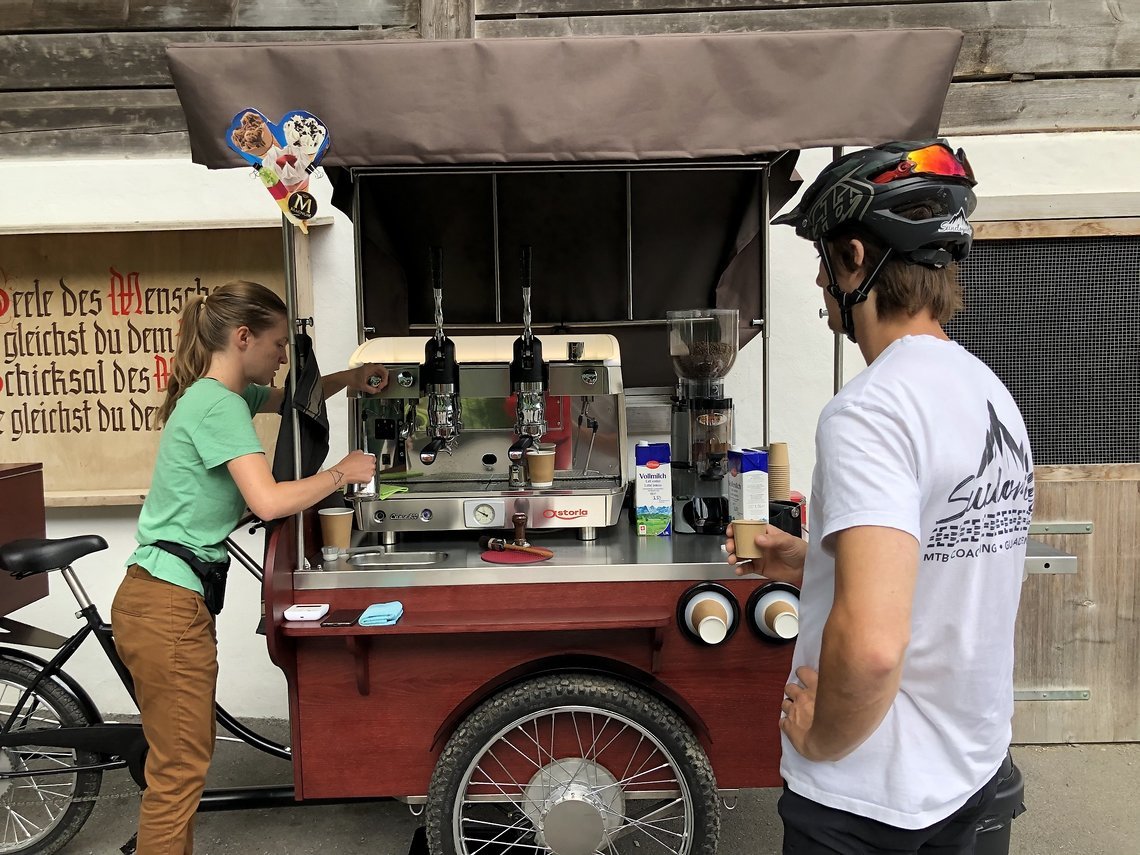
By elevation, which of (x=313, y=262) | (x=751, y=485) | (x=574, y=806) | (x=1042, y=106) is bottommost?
(x=574, y=806)

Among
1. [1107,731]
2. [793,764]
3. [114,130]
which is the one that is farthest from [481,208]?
[1107,731]

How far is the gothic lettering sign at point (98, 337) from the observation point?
13.3 ft

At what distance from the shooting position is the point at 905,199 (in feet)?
4.73

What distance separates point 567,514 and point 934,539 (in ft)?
5.26

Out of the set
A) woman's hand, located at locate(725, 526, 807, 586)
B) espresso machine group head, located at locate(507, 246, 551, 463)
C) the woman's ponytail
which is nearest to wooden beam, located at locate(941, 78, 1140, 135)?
espresso machine group head, located at locate(507, 246, 551, 463)

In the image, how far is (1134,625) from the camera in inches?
156

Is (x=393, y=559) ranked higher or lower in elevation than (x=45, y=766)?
higher

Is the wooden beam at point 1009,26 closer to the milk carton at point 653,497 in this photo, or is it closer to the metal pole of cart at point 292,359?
the metal pole of cart at point 292,359

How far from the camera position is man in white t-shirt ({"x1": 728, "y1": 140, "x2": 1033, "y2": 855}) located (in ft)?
4.09

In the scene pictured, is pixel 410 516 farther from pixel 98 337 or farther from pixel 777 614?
pixel 98 337

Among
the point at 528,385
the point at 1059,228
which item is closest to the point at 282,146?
the point at 528,385

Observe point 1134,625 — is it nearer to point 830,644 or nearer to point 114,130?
point 830,644

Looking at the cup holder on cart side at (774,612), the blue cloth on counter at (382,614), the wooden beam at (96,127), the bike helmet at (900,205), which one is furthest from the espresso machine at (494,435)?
the wooden beam at (96,127)

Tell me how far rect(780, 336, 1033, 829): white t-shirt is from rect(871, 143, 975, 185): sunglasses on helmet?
1.02ft
